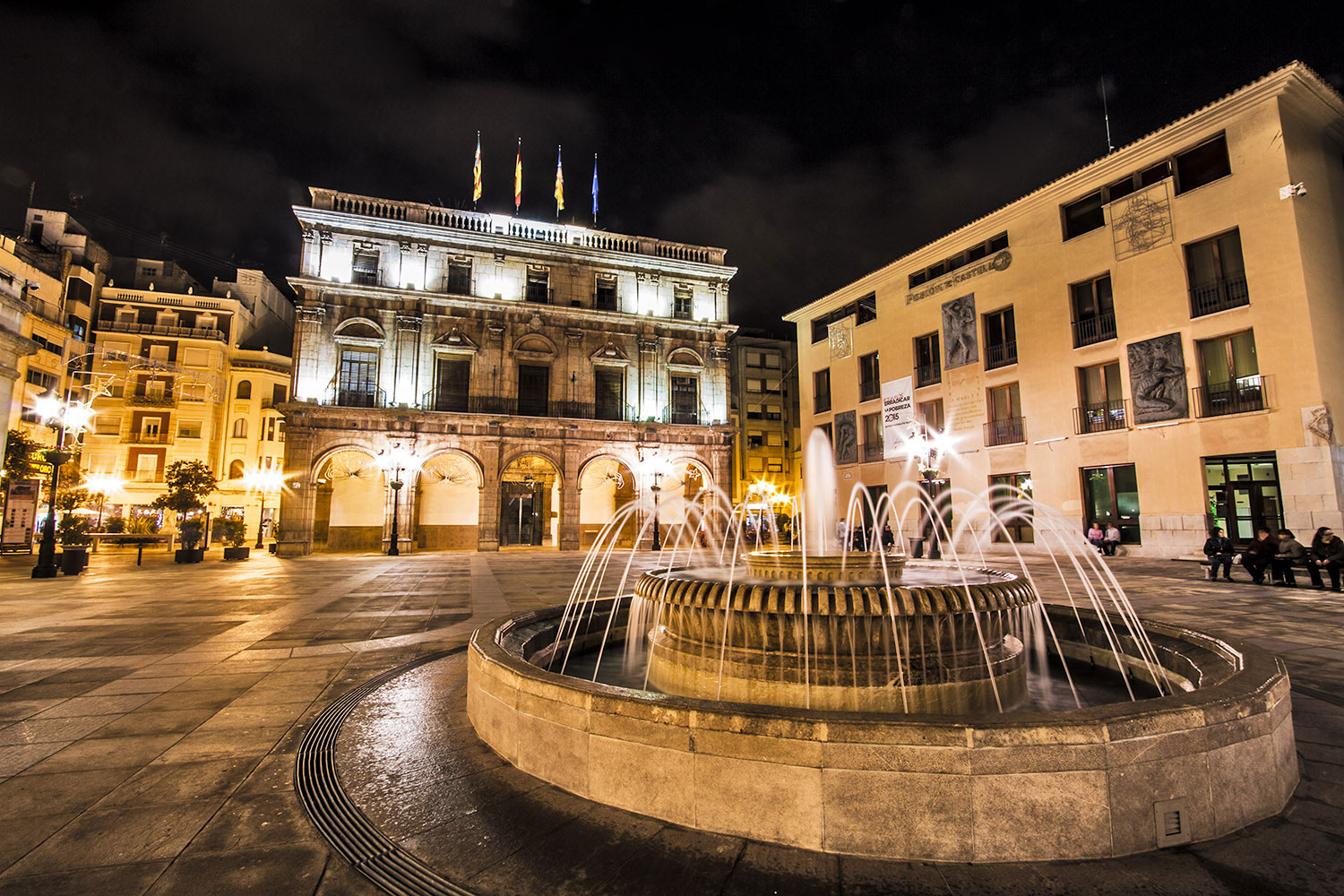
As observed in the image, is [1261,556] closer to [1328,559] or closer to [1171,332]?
[1328,559]

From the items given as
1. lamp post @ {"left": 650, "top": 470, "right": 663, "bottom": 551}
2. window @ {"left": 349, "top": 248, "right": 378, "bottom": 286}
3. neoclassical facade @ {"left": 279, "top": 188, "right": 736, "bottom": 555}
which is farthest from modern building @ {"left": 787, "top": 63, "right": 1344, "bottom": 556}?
window @ {"left": 349, "top": 248, "right": 378, "bottom": 286}

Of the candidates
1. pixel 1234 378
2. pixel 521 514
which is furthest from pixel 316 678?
pixel 521 514

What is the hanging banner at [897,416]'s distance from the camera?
26.8 meters

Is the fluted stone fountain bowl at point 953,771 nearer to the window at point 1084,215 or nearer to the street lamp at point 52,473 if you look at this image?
the street lamp at point 52,473

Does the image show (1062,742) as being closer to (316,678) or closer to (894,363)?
(316,678)

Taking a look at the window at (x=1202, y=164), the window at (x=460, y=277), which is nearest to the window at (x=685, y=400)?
the window at (x=460, y=277)

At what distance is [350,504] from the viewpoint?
28.4 meters

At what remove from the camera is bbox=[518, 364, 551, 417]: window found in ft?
98.6

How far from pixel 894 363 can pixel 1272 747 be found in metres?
26.6

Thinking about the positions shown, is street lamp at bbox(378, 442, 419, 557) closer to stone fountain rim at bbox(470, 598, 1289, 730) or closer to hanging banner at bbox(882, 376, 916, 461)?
hanging banner at bbox(882, 376, 916, 461)

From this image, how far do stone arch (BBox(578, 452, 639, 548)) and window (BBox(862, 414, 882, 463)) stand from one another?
12112 mm

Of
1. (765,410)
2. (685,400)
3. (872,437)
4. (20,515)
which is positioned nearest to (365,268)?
(20,515)

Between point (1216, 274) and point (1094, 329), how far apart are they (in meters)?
3.52

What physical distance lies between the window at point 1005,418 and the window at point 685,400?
48.3 ft
